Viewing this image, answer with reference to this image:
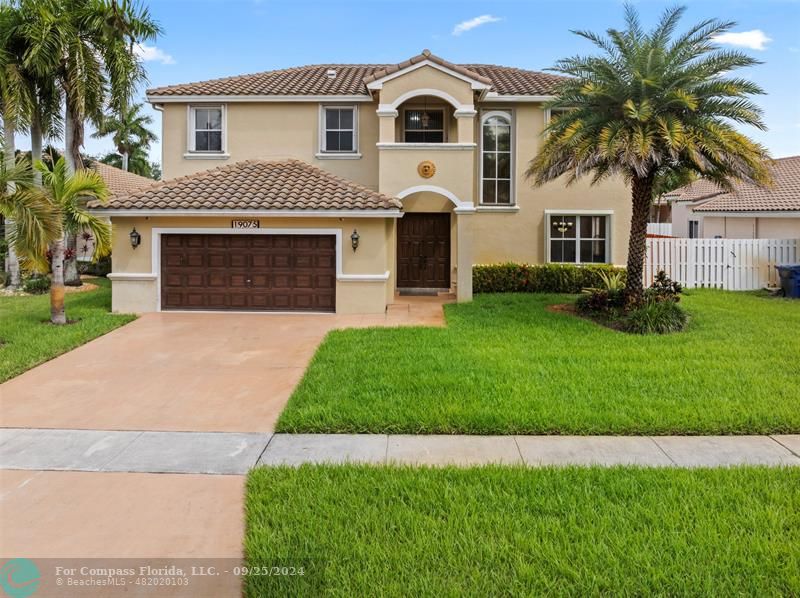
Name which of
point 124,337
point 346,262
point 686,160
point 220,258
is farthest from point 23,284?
point 686,160

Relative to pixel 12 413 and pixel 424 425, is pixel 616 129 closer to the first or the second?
pixel 424 425

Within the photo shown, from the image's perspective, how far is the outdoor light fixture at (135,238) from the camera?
56.6 feet

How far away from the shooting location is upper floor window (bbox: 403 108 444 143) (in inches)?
809

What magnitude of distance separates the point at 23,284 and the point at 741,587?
24.2 m

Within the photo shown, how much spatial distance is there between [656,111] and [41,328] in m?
14.9

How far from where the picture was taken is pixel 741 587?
4.30 meters

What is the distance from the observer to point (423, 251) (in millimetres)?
21531

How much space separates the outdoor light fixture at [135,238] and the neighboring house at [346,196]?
0.28 ft

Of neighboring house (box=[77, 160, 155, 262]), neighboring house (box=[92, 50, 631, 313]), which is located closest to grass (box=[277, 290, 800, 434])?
neighboring house (box=[92, 50, 631, 313])

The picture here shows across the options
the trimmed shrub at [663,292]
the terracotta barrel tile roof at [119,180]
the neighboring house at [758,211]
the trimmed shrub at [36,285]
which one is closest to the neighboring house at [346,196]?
the trimmed shrub at [663,292]

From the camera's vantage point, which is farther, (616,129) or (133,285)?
(133,285)

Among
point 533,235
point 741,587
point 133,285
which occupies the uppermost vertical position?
point 533,235

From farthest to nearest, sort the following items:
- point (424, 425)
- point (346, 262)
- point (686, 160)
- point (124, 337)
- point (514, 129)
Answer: point (514, 129)
point (346, 262)
point (686, 160)
point (124, 337)
point (424, 425)

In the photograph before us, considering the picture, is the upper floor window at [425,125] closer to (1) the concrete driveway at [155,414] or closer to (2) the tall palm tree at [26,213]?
(1) the concrete driveway at [155,414]
